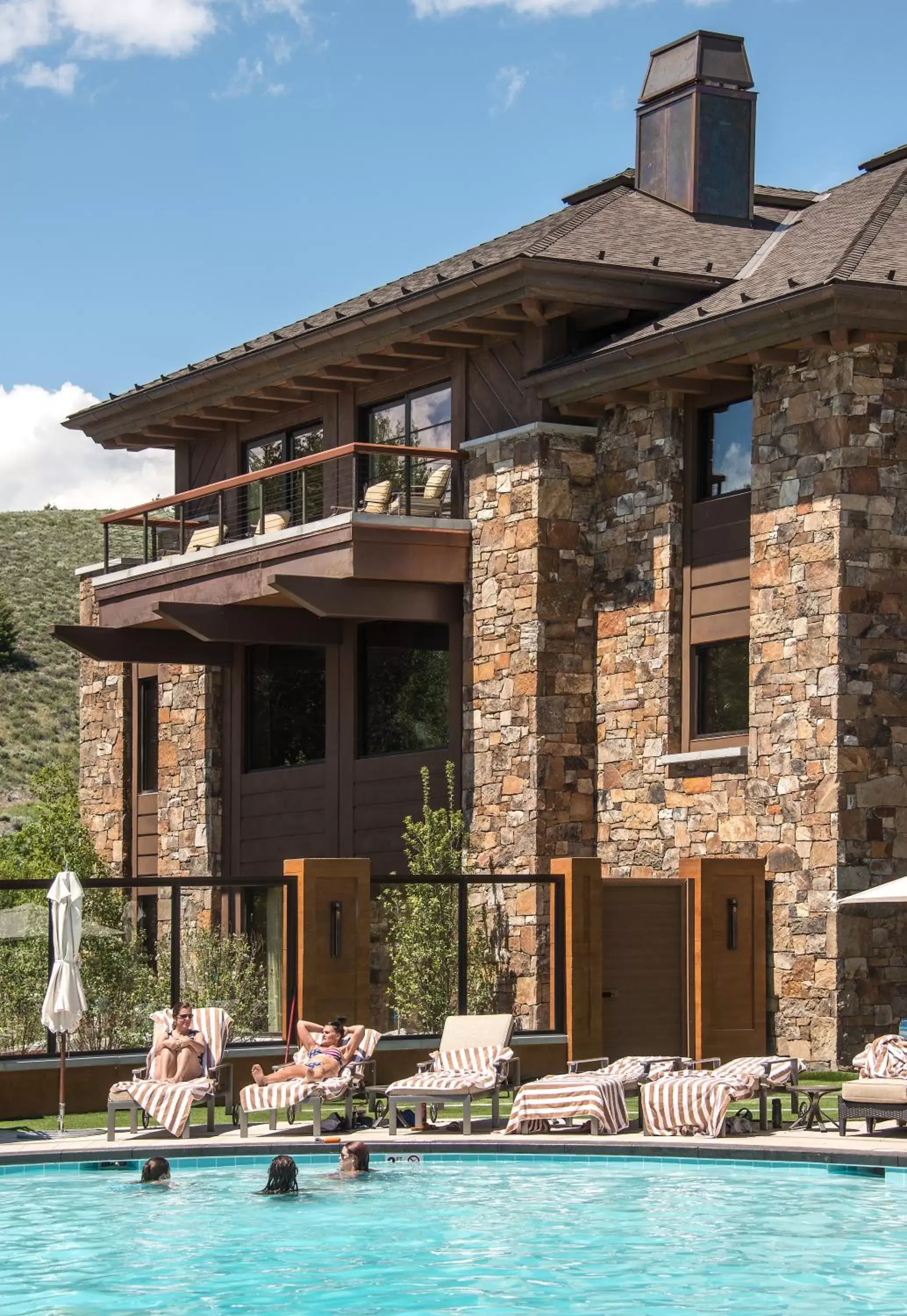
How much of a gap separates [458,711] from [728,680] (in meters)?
3.89

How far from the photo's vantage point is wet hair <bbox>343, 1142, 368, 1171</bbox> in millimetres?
14852

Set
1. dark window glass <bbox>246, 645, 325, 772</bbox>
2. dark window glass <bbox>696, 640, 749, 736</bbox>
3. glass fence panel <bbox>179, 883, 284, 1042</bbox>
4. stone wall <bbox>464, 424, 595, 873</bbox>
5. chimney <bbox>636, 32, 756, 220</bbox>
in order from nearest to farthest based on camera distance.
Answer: glass fence panel <bbox>179, 883, 284, 1042</bbox> → dark window glass <bbox>696, 640, 749, 736</bbox> → stone wall <bbox>464, 424, 595, 873</bbox> → chimney <bbox>636, 32, 756, 220</bbox> → dark window glass <bbox>246, 645, 325, 772</bbox>

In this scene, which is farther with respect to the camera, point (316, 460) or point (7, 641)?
point (7, 641)

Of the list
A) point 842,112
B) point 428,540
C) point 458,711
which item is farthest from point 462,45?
point 458,711

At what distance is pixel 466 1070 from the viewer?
1741cm

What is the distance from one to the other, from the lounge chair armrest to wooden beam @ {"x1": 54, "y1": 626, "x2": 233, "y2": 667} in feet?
34.7

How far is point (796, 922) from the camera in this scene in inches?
815

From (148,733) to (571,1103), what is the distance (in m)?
17.0

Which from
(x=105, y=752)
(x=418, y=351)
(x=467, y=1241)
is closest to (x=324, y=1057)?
(x=467, y=1241)

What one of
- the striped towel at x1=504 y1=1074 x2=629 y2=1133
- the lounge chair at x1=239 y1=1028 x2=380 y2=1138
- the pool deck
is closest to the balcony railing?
the lounge chair at x1=239 y1=1028 x2=380 y2=1138

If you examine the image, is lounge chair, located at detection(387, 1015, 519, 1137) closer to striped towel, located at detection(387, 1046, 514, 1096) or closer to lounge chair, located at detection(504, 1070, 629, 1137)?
striped towel, located at detection(387, 1046, 514, 1096)

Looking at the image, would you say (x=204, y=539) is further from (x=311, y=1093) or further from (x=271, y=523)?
(x=311, y=1093)

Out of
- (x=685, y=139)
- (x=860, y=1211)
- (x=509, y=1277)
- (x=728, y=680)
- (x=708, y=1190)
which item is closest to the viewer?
(x=509, y=1277)

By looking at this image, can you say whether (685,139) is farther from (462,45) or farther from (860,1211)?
(860,1211)
